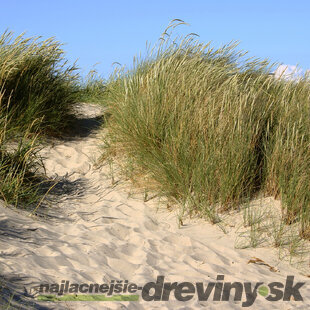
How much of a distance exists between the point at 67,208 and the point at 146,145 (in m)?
1.18

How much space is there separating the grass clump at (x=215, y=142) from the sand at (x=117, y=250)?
297mm

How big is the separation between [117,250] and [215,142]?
5.13 ft

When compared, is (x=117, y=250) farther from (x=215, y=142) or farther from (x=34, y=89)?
(x=34, y=89)

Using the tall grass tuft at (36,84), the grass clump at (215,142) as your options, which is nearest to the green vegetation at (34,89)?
the tall grass tuft at (36,84)

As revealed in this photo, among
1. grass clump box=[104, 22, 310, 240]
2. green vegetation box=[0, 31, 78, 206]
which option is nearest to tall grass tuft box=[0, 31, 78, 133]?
green vegetation box=[0, 31, 78, 206]

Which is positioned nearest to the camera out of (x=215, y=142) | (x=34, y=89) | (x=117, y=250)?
(x=117, y=250)

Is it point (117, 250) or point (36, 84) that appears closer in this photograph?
point (117, 250)

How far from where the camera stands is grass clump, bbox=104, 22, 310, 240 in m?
4.46

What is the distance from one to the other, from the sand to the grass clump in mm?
297

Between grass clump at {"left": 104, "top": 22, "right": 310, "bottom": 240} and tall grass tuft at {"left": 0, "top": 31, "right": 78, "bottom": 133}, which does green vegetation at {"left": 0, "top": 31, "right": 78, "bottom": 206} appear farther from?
grass clump at {"left": 104, "top": 22, "right": 310, "bottom": 240}

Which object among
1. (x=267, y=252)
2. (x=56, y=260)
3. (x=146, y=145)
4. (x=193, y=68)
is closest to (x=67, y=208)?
(x=146, y=145)

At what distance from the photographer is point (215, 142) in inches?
182

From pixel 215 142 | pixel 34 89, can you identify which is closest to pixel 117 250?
pixel 215 142

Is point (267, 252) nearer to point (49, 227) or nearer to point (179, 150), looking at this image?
point (179, 150)
